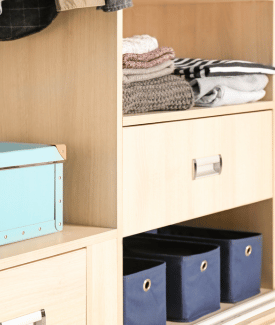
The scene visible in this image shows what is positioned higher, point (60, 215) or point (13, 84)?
point (13, 84)

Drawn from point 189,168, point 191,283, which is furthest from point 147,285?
point 189,168

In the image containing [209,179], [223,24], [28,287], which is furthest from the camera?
[223,24]

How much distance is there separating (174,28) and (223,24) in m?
0.15

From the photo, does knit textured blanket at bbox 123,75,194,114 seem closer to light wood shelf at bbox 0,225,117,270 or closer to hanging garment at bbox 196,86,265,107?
hanging garment at bbox 196,86,265,107

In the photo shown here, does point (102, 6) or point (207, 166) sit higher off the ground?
point (102, 6)

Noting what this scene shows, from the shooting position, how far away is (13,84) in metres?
1.40

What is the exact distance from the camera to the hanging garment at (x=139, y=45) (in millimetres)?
1447

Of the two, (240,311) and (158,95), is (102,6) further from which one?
(240,311)

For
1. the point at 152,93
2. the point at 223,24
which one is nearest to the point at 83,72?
the point at 152,93

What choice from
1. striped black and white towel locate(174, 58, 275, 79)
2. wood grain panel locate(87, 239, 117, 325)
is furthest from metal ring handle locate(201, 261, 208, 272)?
striped black and white towel locate(174, 58, 275, 79)

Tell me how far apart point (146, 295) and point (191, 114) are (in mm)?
410

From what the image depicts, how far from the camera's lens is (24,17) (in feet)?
4.35

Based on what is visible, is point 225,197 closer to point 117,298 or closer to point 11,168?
point 117,298

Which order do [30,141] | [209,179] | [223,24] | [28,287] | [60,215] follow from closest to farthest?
[28,287] < [60,215] < [30,141] < [209,179] < [223,24]
